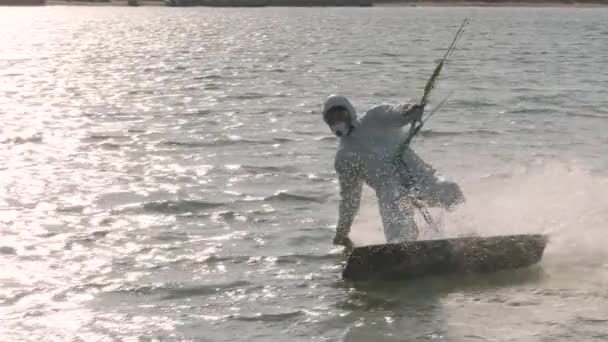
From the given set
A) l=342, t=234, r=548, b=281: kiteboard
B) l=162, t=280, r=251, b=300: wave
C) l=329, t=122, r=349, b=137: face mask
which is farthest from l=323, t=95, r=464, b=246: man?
l=162, t=280, r=251, b=300: wave

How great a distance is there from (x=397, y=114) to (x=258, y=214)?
3.88 m

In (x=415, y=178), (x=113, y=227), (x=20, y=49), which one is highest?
(x=415, y=178)

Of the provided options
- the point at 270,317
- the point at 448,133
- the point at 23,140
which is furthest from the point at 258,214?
the point at 448,133

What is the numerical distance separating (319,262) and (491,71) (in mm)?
31561

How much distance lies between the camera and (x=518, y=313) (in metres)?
10.4

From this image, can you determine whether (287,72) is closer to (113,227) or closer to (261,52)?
(261,52)

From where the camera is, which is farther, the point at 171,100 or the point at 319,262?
the point at 171,100

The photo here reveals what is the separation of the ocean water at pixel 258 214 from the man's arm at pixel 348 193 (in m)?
0.48

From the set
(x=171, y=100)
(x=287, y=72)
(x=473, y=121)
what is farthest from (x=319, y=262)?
(x=287, y=72)

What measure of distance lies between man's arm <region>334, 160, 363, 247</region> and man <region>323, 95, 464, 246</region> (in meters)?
0.01

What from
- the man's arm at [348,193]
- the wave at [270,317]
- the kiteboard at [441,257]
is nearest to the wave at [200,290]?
the wave at [270,317]

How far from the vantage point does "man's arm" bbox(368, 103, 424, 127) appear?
11.7 m

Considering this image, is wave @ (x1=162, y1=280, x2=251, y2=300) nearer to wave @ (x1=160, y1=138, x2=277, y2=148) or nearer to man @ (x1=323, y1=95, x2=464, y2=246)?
man @ (x1=323, y1=95, x2=464, y2=246)

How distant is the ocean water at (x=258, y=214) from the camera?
→ 10.5 metres
